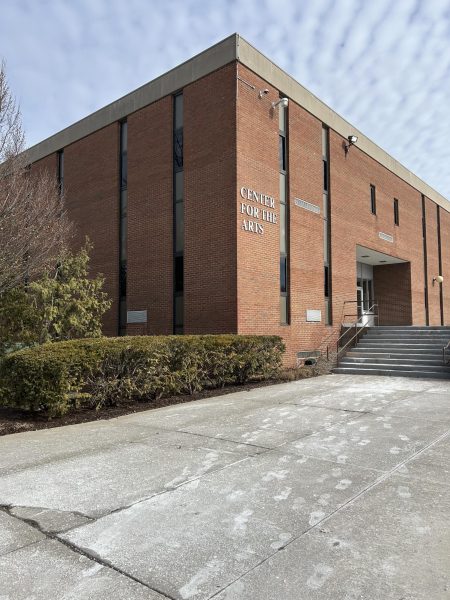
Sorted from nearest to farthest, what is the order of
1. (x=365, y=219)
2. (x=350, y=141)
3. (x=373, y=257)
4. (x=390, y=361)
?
1. (x=390, y=361)
2. (x=350, y=141)
3. (x=365, y=219)
4. (x=373, y=257)

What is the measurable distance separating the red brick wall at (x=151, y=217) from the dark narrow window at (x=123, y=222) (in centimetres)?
43

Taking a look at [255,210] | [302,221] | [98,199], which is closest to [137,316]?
[98,199]

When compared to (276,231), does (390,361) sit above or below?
below

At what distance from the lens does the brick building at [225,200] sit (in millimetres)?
14352

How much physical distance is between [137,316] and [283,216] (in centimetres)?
588

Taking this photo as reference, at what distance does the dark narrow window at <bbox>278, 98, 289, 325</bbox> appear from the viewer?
15609 millimetres

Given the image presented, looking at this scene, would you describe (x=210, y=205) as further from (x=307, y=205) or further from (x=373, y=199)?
(x=373, y=199)

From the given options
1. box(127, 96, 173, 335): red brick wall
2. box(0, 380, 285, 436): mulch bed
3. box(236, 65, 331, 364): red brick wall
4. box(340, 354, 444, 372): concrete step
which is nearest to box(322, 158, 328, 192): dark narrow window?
box(236, 65, 331, 364): red brick wall

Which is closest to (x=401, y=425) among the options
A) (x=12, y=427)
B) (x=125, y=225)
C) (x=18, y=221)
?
(x=12, y=427)

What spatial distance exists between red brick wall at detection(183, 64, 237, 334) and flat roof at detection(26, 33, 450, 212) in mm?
463

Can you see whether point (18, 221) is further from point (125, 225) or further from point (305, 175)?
point (305, 175)

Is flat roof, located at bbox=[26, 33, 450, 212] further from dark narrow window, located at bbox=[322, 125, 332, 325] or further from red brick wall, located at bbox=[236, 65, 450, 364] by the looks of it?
dark narrow window, located at bbox=[322, 125, 332, 325]

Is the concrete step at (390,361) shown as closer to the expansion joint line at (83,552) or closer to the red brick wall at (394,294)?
the red brick wall at (394,294)

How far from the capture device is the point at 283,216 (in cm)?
1593
